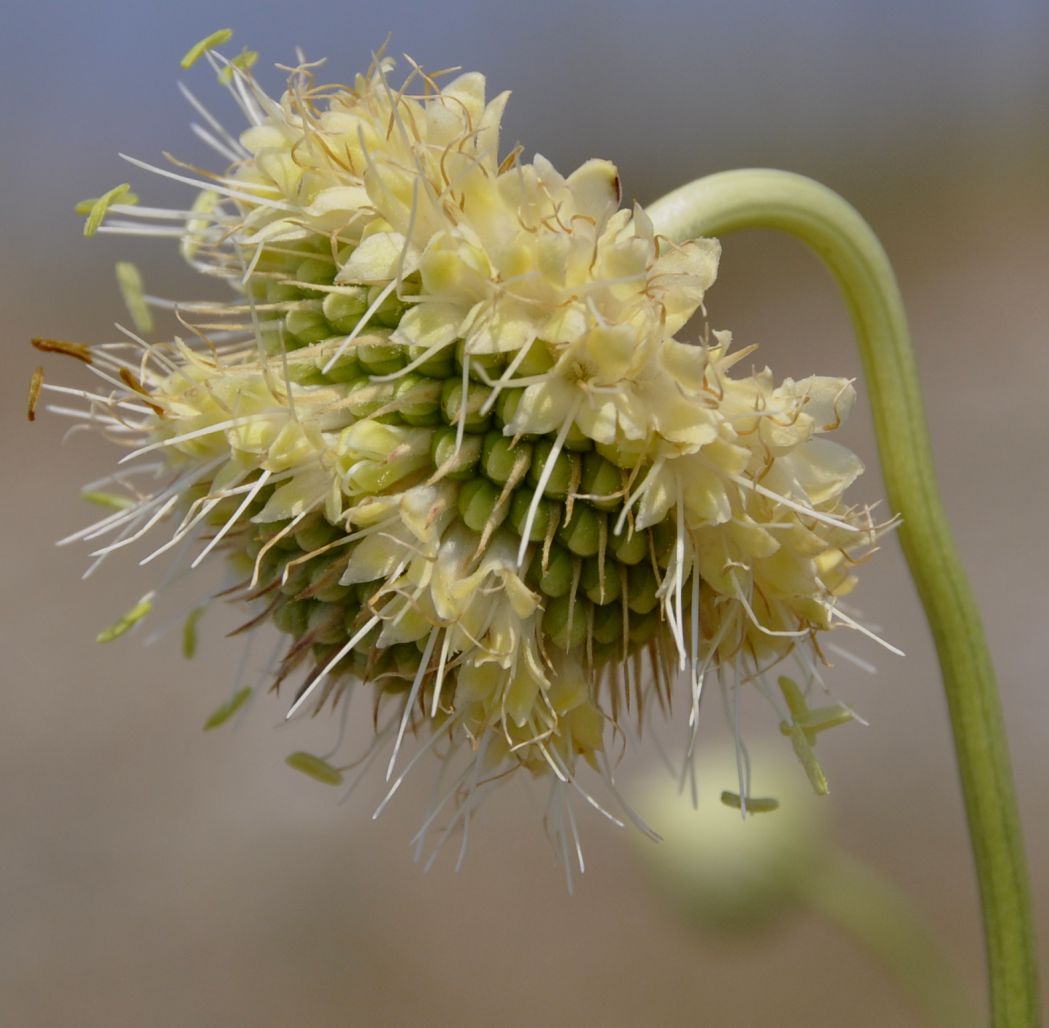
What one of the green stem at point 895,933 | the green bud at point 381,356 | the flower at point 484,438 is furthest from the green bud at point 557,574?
the green stem at point 895,933

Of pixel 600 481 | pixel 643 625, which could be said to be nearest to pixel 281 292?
pixel 600 481

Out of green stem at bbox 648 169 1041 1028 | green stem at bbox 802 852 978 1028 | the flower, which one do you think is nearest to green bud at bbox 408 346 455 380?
the flower

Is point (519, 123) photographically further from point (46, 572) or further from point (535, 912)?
point (535, 912)

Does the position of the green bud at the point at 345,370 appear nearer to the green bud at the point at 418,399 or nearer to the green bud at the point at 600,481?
the green bud at the point at 418,399

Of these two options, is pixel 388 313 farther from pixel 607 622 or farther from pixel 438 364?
pixel 607 622

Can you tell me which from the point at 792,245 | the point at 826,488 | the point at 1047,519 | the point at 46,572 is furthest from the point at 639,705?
the point at 792,245

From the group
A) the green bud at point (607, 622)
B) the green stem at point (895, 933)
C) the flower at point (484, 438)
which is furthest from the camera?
the green stem at point (895, 933)
